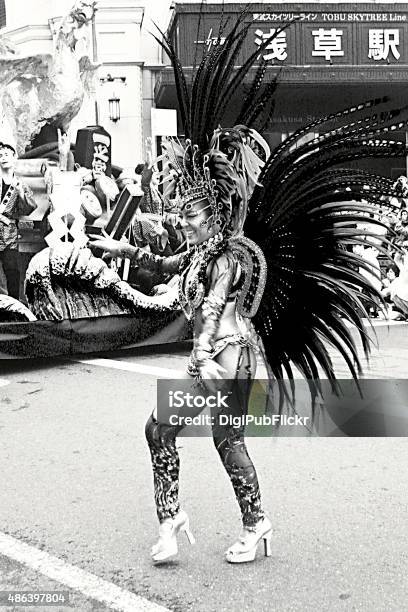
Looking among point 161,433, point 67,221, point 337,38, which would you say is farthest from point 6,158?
point 337,38

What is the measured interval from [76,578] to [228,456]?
814mm

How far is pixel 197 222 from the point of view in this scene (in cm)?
313

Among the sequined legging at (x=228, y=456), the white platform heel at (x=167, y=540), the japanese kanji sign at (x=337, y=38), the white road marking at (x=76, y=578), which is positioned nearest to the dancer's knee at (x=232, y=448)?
the sequined legging at (x=228, y=456)

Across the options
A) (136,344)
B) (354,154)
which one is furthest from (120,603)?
(136,344)

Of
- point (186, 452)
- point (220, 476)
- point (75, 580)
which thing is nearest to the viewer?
point (75, 580)

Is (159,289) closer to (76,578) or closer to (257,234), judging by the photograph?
(257,234)

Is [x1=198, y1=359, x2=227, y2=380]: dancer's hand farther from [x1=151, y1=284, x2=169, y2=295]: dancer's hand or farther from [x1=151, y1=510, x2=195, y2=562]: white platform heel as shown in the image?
[x1=151, y1=284, x2=169, y2=295]: dancer's hand

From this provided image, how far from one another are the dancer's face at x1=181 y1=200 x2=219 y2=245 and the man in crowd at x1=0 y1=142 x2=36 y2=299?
5772mm

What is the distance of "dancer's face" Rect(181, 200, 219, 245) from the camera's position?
3.13 m

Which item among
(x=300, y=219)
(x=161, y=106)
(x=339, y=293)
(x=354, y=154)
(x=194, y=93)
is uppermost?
(x=161, y=106)

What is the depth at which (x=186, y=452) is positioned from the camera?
523 cm

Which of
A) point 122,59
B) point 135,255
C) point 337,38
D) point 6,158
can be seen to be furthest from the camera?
point 122,59

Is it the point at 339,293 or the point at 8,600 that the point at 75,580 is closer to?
the point at 8,600

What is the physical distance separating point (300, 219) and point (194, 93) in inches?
27.3
